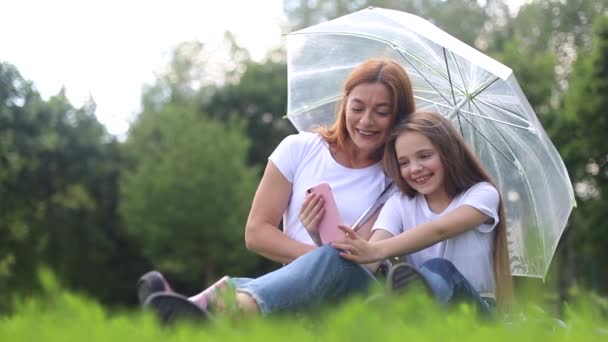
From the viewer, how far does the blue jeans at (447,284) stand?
3.84 meters

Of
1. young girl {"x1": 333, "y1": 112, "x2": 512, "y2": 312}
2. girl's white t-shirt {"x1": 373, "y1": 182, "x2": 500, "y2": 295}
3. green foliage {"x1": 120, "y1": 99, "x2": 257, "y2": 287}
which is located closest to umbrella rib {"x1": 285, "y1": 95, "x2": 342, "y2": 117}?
young girl {"x1": 333, "y1": 112, "x2": 512, "y2": 312}

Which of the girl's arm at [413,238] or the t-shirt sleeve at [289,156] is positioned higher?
the t-shirt sleeve at [289,156]

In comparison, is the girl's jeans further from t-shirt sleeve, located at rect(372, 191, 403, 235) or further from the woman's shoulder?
the woman's shoulder

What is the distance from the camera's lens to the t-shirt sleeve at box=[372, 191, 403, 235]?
4742 millimetres

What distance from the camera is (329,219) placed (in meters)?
4.76

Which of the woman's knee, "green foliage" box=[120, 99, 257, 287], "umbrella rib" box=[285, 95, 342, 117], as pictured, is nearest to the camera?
the woman's knee

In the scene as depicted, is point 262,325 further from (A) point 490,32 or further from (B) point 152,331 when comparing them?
(A) point 490,32

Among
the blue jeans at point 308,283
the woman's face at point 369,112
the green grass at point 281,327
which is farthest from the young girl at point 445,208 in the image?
the green grass at point 281,327

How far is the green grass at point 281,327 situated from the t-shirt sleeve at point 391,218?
2.60m

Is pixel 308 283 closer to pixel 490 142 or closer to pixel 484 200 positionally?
pixel 484 200

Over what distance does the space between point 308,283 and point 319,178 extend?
1.61 metres

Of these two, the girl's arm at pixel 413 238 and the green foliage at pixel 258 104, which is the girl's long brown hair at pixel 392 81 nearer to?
the girl's arm at pixel 413 238

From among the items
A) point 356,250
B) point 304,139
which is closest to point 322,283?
point 356,250

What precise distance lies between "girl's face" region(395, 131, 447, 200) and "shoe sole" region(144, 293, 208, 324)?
196 cm
